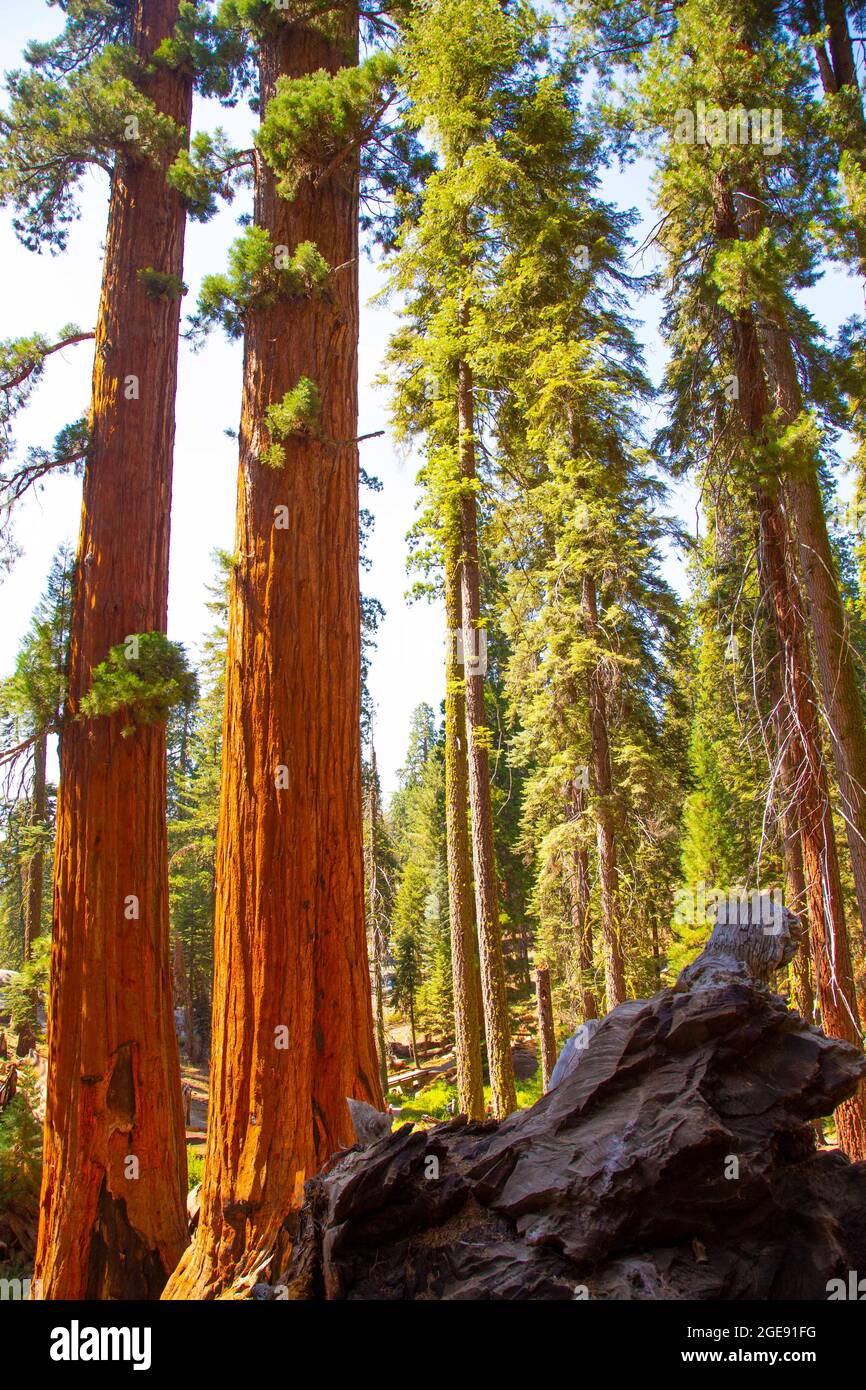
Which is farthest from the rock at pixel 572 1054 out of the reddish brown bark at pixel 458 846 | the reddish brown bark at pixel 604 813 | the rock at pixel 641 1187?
the reddish brown bark at pixel 458 846

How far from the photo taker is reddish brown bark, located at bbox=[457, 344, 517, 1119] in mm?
11164

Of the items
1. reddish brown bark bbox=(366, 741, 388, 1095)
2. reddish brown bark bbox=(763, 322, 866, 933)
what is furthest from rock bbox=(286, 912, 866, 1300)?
reddish brown bark bbox=(366, 741, 388, 1095)

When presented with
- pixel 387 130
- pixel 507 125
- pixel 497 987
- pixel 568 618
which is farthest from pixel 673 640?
pixel 387 130

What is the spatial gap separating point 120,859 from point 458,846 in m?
7.50

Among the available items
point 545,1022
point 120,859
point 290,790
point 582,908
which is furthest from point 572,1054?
point 545,1022

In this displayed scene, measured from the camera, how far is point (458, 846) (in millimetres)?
12734

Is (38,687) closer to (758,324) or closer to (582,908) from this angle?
(758,324)

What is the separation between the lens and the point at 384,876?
2181cm

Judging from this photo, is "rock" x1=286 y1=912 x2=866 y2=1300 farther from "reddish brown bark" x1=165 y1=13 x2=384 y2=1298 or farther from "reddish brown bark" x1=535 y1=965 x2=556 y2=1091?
"reddish brown bark" x1=535 y1=965 x2=556 y2=1091

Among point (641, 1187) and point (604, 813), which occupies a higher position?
point (604, 813)

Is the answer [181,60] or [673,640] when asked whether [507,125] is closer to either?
[181,60]

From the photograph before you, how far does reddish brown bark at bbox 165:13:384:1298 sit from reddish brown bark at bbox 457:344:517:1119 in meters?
6.36

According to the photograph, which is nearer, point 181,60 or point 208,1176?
point 208,1176

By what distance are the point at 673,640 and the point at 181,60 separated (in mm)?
9303
